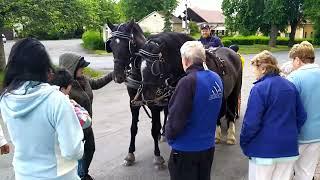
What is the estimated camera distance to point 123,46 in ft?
20.1

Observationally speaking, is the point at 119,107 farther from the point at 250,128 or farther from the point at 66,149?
the point at 66,149

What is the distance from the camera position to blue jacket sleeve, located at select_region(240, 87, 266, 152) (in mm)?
4016

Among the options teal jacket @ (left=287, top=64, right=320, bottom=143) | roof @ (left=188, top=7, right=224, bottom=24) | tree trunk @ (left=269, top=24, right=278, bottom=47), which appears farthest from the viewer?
roof @ (left=188, top=7, right=224, bottom=24)

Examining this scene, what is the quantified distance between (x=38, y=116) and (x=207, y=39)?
6235 mm

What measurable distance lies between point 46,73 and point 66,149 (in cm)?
54

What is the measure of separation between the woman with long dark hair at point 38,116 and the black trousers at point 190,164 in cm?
121

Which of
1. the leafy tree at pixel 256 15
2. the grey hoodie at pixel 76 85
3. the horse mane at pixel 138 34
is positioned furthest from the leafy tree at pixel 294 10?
the grey hoodie at pixel 76 85

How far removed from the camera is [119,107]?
39.1 feet

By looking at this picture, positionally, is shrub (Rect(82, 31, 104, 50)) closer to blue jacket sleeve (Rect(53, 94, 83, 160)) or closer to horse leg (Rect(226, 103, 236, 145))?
horse leg (Rect(226, 103, 236, 145))

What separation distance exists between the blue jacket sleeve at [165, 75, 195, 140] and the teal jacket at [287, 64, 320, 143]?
1318mm

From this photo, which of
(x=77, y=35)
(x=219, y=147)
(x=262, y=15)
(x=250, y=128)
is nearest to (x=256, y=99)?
(x=250, y=128)

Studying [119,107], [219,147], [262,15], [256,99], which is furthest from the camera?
[262,15]

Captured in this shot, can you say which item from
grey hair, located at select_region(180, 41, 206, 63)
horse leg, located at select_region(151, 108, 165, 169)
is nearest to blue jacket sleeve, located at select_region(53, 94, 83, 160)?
grey hair, located at select_region(180, 41, 206, 63)

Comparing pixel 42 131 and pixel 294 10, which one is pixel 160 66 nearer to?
pixel 42 131
